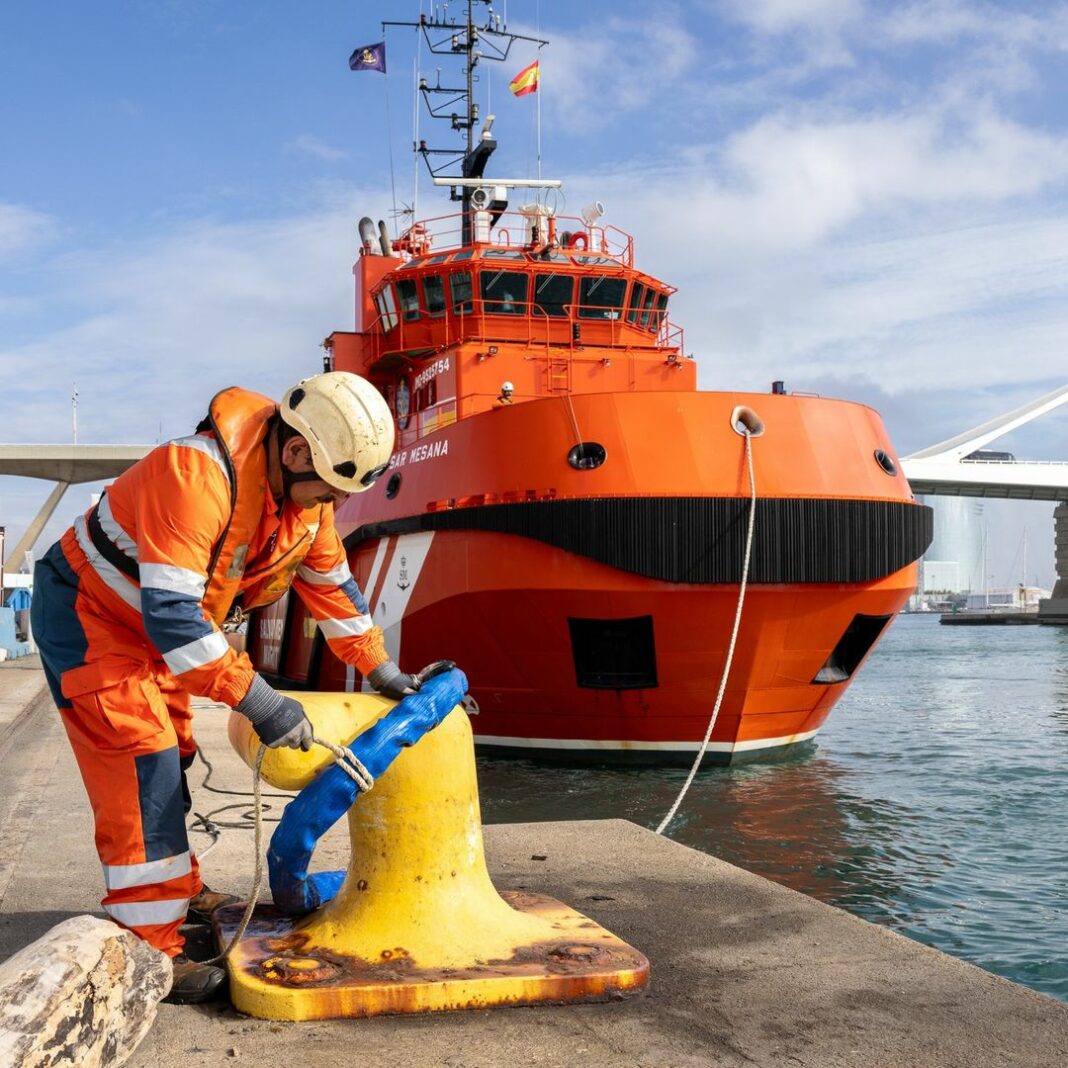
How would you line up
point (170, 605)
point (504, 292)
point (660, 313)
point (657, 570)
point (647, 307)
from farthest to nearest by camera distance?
1. point (660, 313)
2. point (647, 307)
3. point (504, 292)
4. point (657, 570)
5. point (170, 605)

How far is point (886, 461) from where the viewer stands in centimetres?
843

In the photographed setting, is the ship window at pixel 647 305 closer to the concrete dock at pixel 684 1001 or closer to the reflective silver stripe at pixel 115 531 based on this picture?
the concrete dock at pixel 684 1001

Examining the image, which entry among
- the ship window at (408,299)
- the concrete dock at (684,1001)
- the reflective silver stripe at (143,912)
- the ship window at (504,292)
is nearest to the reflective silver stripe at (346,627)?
the reflective silver stripe at (143,912)

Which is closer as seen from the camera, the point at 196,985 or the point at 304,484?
the point at 196,985

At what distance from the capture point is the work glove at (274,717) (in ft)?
7.95

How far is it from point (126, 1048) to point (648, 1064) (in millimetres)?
987

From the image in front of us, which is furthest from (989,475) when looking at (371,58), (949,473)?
(371,58)

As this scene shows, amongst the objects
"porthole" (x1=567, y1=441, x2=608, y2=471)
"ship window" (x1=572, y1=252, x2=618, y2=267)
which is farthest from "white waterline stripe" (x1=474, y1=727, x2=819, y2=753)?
"ship window" (x1=572, y1=252, x2=618, y2=267)

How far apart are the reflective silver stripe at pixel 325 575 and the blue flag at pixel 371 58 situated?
18.6 metres

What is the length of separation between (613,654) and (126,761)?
5.64 m

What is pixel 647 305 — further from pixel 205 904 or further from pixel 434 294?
pixel 205 904

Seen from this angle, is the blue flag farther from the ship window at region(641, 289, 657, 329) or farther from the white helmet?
the white helmet

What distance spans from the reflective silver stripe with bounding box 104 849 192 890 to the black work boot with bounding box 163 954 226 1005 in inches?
8.3

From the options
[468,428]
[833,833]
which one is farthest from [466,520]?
[833,833]
